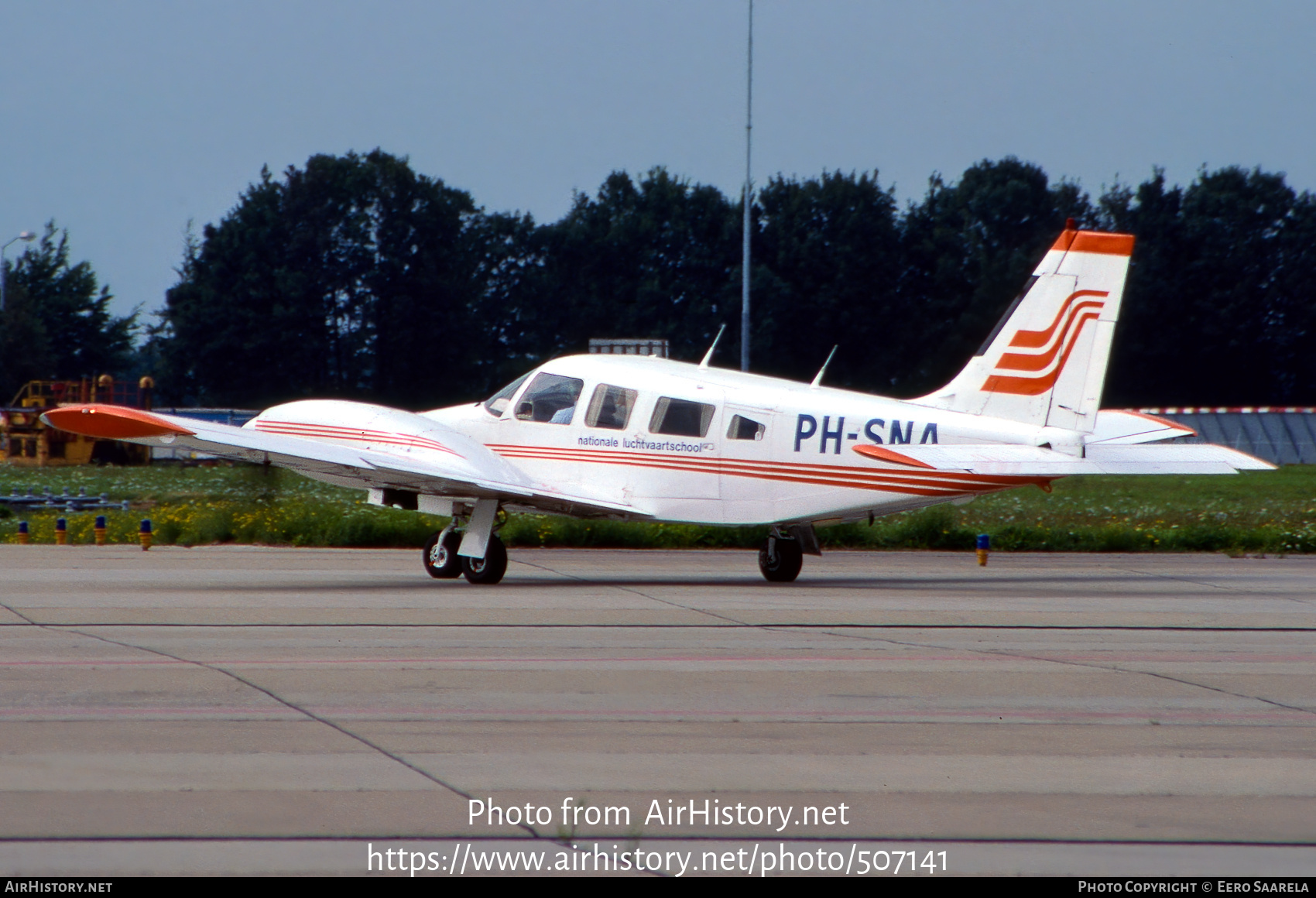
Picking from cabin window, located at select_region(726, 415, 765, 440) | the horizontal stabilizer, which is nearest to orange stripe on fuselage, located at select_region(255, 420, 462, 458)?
cabin window, located at select_region(726, 415, 765, 440)

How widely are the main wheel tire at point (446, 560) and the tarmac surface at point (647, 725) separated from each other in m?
1.45

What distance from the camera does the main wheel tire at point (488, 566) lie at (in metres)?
16.2

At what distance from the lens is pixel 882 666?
1035cm

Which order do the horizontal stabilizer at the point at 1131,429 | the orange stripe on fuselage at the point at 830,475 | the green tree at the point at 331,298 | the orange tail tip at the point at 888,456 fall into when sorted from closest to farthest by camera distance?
the orange tail tip at the point at 888,456
the orange stripe on fuselage at the point at 830,475
the horizontal stabilizer at the point at 1131,429
the green tree at the point at 331,298

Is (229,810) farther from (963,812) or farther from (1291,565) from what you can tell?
(1291,565)

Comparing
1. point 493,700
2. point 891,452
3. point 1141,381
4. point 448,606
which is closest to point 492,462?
point 448,606

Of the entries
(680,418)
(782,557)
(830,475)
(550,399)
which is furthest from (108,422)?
(782,557)

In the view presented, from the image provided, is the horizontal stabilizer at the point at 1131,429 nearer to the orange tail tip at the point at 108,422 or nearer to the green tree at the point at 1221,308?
the orange tail tip at the point at 108,422

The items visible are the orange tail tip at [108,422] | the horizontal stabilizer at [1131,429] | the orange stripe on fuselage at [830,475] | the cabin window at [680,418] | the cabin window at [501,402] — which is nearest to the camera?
the orange tail tip at [108,422]

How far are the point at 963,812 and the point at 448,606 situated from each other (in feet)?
27.2

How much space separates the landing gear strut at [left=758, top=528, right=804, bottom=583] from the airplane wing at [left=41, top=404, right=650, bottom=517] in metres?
1.69

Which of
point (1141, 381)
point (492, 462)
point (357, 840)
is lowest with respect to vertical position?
point (357, 840)

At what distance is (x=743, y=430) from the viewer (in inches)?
625

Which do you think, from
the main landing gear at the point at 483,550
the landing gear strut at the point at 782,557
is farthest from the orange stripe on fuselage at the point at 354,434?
the landing gear strut at the point at 782,557
